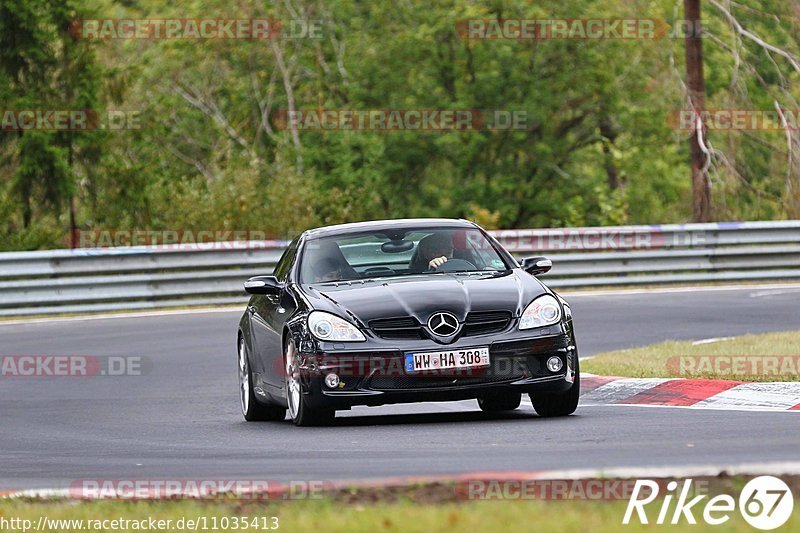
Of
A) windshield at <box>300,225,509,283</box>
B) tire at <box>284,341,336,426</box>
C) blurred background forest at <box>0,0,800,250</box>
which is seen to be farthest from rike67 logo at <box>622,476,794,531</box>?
blurred background forest at <box>0,0,800,250</box>

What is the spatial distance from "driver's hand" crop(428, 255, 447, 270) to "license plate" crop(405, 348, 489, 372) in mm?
1421

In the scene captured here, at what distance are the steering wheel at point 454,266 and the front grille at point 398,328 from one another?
1235 mm

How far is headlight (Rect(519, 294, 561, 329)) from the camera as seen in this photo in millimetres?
10789

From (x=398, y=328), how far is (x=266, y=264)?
1428 cm

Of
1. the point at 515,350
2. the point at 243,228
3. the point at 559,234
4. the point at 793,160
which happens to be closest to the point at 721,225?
the point at 559,234

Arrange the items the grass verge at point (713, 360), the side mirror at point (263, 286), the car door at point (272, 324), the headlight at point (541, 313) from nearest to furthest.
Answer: the headlight at point (541, 313) < the car door at point (272, 324) < the side mirror at point (263, 286) < the grass verge at point (713, 360)

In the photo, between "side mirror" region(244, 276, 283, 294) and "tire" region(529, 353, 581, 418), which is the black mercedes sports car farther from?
"side mirror" region(244, 276, 283, 294)

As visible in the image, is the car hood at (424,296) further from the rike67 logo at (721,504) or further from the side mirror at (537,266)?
the rike67 logo at (721,504)

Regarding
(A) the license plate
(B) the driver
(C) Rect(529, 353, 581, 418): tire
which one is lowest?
(C) Rect(529, 353, 581, 418): tire

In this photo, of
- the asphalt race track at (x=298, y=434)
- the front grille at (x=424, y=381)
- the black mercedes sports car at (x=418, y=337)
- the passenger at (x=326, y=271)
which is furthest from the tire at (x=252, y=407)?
the front grille at (x=424, y=381)

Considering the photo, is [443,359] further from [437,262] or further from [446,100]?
[446,100]

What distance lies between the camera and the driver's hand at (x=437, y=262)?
1188 centimetres

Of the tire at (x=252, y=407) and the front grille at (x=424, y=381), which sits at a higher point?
the front grille at (x=424, y=381)

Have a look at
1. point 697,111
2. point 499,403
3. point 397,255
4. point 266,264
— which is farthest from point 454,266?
point 697,111
